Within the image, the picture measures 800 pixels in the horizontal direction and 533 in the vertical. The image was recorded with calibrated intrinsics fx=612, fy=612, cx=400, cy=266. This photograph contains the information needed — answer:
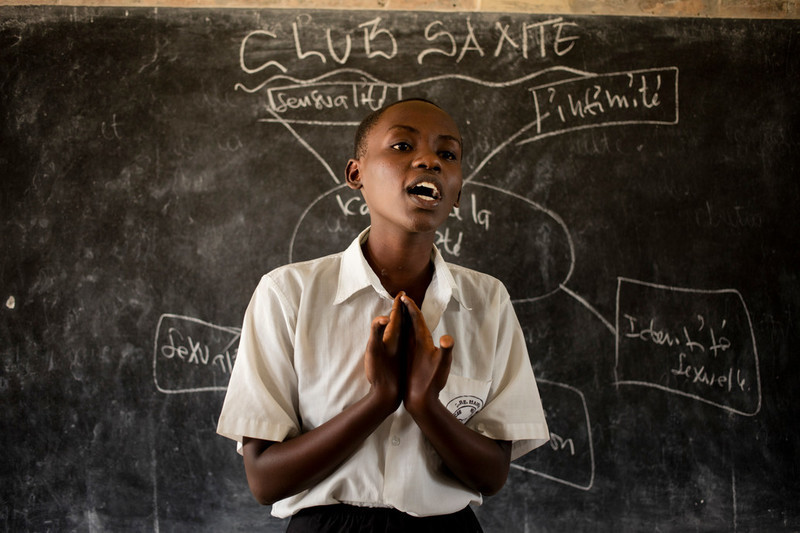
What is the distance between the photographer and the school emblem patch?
1069 mm

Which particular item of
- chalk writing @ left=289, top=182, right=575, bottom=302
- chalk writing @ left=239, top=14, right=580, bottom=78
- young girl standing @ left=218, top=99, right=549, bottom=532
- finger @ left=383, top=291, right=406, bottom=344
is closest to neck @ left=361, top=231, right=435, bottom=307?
young girl standing @ left=218, top=99, right=549, bottom=532

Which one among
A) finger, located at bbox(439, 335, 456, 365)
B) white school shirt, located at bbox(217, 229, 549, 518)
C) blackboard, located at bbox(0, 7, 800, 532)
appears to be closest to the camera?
finger, located at bbox(439, 335, 456, 365)

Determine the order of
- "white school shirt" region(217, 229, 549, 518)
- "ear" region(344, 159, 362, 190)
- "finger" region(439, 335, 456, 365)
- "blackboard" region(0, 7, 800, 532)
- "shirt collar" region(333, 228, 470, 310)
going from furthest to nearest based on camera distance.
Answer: "blackboard" region(0, 7, 800, 532)
"ear" region(344, 159, 362, 190)
"shirt collar" region(333, 228, 470, 310)
"white school shirt" region(217, 229, 549, 518)
"finger" region(439, 335, 456, 365)

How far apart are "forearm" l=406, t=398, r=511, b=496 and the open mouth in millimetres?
344

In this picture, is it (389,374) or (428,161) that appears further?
(428,161)

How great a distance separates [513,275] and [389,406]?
130 centimetres

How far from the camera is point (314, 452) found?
935mm

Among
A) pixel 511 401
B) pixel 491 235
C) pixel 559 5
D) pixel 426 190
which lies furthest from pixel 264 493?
pixel 559 5

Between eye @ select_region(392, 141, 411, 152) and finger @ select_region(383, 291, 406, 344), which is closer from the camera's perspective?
finger @ select_region(383, 291, 406, 344)

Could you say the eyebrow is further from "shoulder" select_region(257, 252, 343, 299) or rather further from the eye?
"shoulder" select_region(257, 252, 343, 299)

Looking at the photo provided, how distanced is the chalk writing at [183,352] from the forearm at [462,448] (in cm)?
130

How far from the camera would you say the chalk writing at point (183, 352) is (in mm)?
2115

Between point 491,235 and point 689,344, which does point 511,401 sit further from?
point 689,344

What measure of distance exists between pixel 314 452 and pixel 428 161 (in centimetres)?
51
